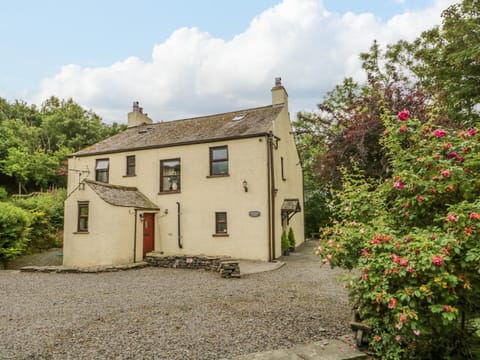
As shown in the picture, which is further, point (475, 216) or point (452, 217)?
point (452, 217)

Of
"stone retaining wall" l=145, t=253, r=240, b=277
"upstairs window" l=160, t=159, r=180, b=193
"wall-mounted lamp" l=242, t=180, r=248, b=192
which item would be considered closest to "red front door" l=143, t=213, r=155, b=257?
"stone retaining wall" l=145, t=253, r=240, b=277

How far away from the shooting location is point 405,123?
432 cm

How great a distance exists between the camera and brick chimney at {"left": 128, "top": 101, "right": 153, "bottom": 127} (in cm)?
1928

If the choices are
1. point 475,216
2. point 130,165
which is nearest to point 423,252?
point 475,216

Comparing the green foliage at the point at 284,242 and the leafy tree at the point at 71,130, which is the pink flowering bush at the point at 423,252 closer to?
the green foliage at the point at 284,242

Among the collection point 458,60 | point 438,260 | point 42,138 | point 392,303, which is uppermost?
point 42,138

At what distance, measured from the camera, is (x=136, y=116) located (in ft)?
63.4

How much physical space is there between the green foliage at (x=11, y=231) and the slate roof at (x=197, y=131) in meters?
4.98

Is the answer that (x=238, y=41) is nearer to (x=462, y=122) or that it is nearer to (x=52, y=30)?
(x=52, y=30)

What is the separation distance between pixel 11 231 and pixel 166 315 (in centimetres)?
1021

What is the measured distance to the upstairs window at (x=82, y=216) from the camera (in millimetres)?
12773

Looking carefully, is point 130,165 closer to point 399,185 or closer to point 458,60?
point 399,185

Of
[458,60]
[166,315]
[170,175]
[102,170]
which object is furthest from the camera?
→ [102,170]

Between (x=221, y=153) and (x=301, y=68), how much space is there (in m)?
6.72
